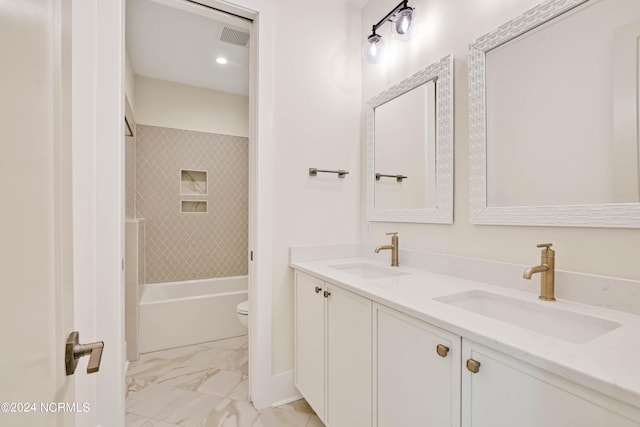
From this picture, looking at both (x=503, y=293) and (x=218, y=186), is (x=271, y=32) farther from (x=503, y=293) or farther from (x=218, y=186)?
(x=218, y=186)

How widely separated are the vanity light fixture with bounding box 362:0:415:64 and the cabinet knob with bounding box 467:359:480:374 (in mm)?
1606

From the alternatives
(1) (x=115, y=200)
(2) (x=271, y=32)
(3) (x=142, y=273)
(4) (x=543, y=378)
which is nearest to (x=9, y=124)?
(4) (x=543, y=378)

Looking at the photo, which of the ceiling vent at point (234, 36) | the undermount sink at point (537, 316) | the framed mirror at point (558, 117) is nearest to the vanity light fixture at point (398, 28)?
the framed mirror at point (558, 117)

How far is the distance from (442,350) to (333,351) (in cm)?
70

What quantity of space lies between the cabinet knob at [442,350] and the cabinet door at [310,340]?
74 centimetres

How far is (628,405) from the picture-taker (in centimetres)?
54

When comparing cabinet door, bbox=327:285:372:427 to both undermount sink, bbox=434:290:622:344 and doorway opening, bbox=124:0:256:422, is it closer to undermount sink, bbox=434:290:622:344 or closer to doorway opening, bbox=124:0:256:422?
undermount sink, bbox=434:290:622:344

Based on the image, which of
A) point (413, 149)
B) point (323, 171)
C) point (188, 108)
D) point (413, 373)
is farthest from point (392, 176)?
point (188, 108)

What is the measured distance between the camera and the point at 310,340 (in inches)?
65.3

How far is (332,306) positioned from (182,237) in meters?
2.53

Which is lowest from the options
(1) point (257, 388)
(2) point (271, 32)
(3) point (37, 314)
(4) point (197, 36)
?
(1) point (257, 388)

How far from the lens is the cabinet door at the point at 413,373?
0.85 m

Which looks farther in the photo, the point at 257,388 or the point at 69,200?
the point at 257,388

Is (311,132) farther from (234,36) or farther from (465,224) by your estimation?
(234,36)
